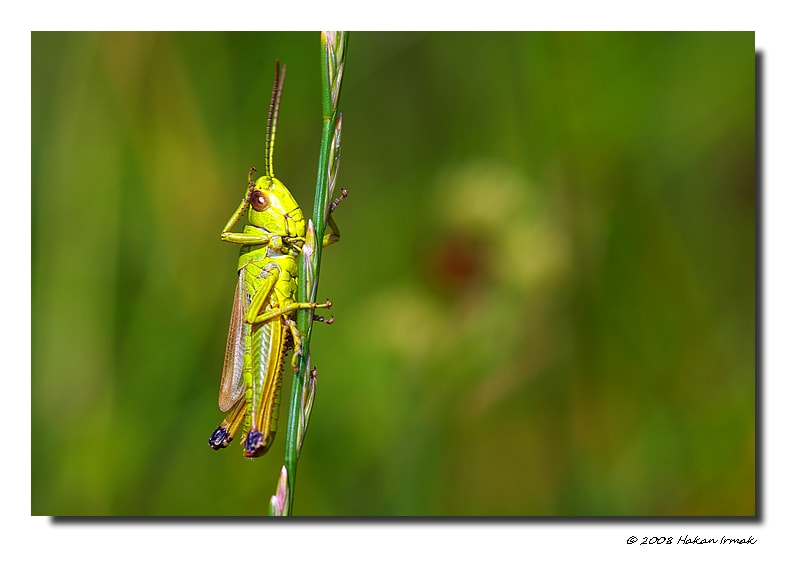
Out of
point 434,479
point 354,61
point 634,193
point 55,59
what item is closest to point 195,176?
point 55,59

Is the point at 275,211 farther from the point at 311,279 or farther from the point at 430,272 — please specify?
the point at 430,272

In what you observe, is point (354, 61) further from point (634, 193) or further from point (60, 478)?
point (60, 478)

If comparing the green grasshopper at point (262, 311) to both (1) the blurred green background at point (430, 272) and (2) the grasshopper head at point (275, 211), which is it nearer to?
(2) the grasshopper head at point (275, 211)

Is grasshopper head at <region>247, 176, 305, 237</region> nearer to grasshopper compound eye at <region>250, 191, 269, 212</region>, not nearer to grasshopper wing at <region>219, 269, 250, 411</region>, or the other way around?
grasshopper compound eye at <region>250, 191, 269, 212</region>

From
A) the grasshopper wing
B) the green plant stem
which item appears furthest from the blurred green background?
the green plant stem

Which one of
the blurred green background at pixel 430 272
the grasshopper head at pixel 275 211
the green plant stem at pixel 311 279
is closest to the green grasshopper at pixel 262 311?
the grasshopper head at pixel 275 211

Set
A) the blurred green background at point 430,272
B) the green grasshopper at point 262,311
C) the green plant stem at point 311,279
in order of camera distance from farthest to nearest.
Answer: the blurred green background at point 430,272, the green grasshopper at point 262,311, the green plant stem at point 311,279
